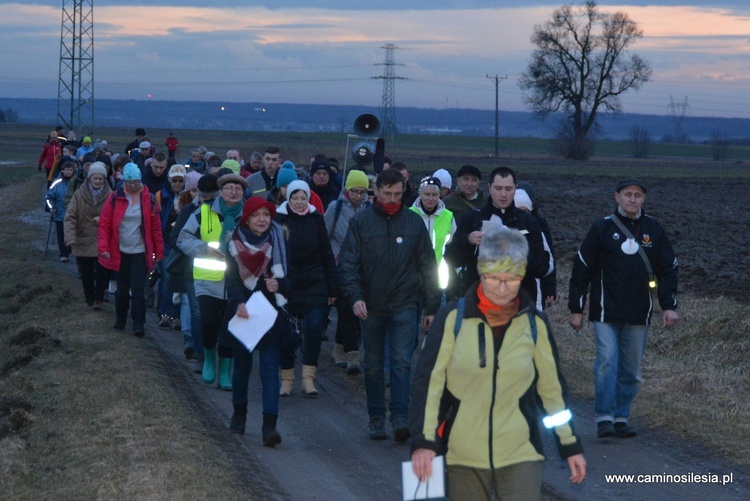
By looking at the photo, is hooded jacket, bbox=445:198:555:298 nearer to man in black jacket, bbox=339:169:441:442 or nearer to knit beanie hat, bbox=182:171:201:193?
man in black jacket, bbox=339:169:441:442

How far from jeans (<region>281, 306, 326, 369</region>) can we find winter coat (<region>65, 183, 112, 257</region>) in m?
4.70

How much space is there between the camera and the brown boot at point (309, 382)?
980cm

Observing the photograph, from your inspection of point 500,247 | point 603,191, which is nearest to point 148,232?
point 500,247

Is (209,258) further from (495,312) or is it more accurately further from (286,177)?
(495,312)

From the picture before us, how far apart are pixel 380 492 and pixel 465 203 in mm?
3934

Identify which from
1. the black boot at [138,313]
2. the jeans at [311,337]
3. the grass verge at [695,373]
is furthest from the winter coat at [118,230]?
the grass verge at [695,373]

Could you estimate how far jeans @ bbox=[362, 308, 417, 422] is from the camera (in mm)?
8297

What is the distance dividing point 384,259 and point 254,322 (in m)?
1.11

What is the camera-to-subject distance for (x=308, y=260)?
31.2 ft

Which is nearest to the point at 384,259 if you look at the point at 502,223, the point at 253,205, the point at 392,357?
the point at 392,357

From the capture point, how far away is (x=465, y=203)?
1030 centimetres

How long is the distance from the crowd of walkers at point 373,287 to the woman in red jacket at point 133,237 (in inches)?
0.6

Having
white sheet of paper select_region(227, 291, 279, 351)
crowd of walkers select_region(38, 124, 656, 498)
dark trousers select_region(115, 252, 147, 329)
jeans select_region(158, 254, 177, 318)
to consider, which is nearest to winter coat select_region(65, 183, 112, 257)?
crowd of walkers select_region(38, 124, 656, 498)

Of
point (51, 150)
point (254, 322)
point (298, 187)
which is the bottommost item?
point (254, 322)
